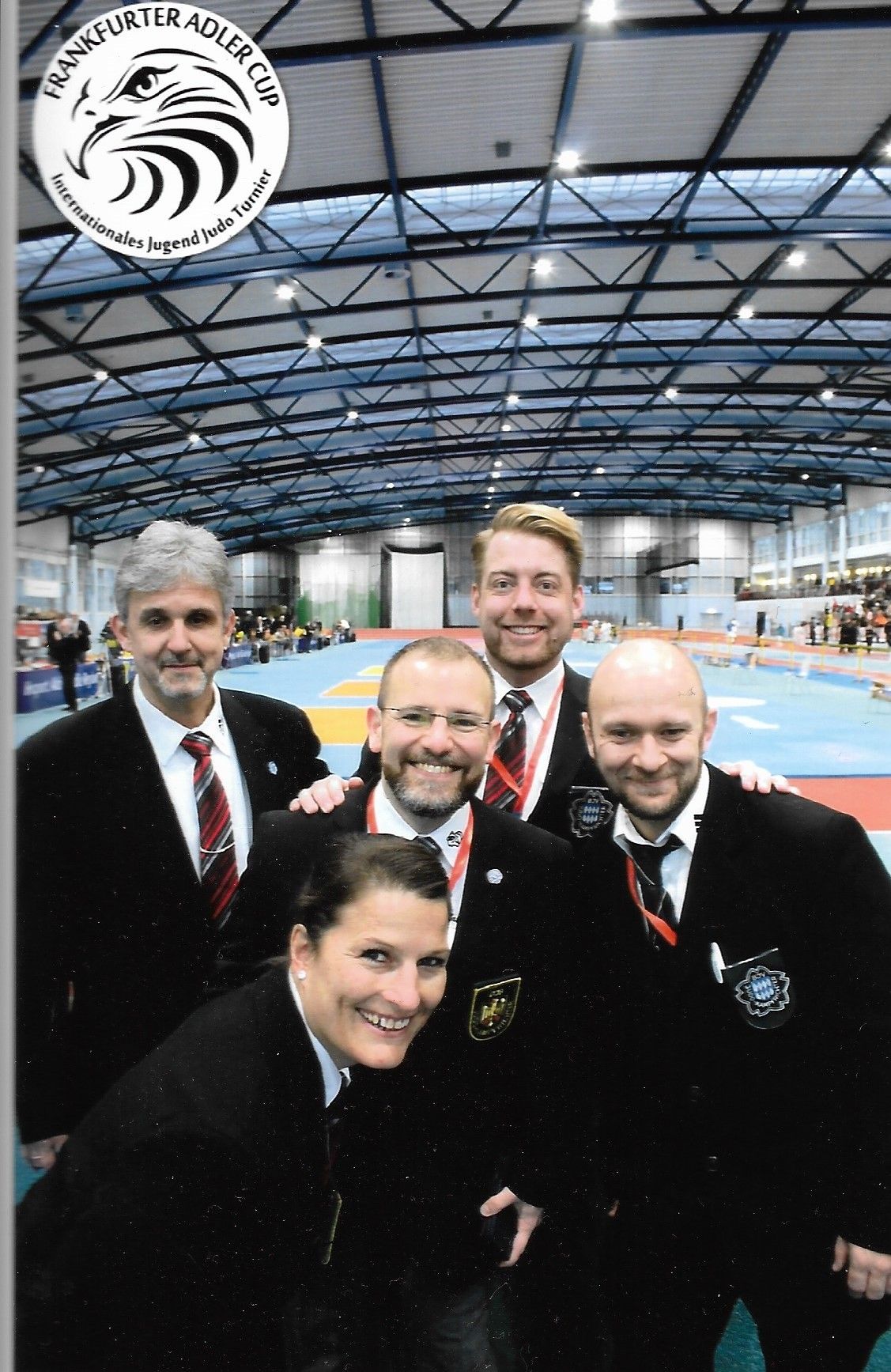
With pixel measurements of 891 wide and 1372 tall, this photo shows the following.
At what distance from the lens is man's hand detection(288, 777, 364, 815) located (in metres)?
1.30

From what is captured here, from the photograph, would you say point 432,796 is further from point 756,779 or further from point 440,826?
point 756,779

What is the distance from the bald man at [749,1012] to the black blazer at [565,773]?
178 millimetres

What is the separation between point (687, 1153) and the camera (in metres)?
1.44

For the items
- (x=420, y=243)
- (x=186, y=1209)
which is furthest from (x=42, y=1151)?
(x=420, y=243)

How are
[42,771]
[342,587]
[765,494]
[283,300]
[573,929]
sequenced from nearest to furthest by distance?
[42,771], [283,300], [573,929], [342,587], [765,494]

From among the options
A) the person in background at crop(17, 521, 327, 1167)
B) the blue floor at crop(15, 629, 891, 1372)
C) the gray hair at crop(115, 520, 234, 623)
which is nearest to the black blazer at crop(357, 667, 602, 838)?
the blue floor at crop(15, 629, 891, 1372)

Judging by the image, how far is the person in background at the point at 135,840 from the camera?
1.10 m

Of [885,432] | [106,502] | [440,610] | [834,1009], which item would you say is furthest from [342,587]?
[885,432]

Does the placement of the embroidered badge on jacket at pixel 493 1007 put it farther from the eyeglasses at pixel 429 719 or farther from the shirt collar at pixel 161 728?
the shirt collar at pixel 161 728

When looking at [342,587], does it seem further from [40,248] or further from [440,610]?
[40,248]

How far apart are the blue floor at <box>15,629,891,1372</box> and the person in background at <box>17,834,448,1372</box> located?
0.41 feet

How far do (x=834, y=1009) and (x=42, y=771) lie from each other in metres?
1.47

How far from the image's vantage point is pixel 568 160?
3.83 feet

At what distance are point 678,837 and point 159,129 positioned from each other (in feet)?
4.57
